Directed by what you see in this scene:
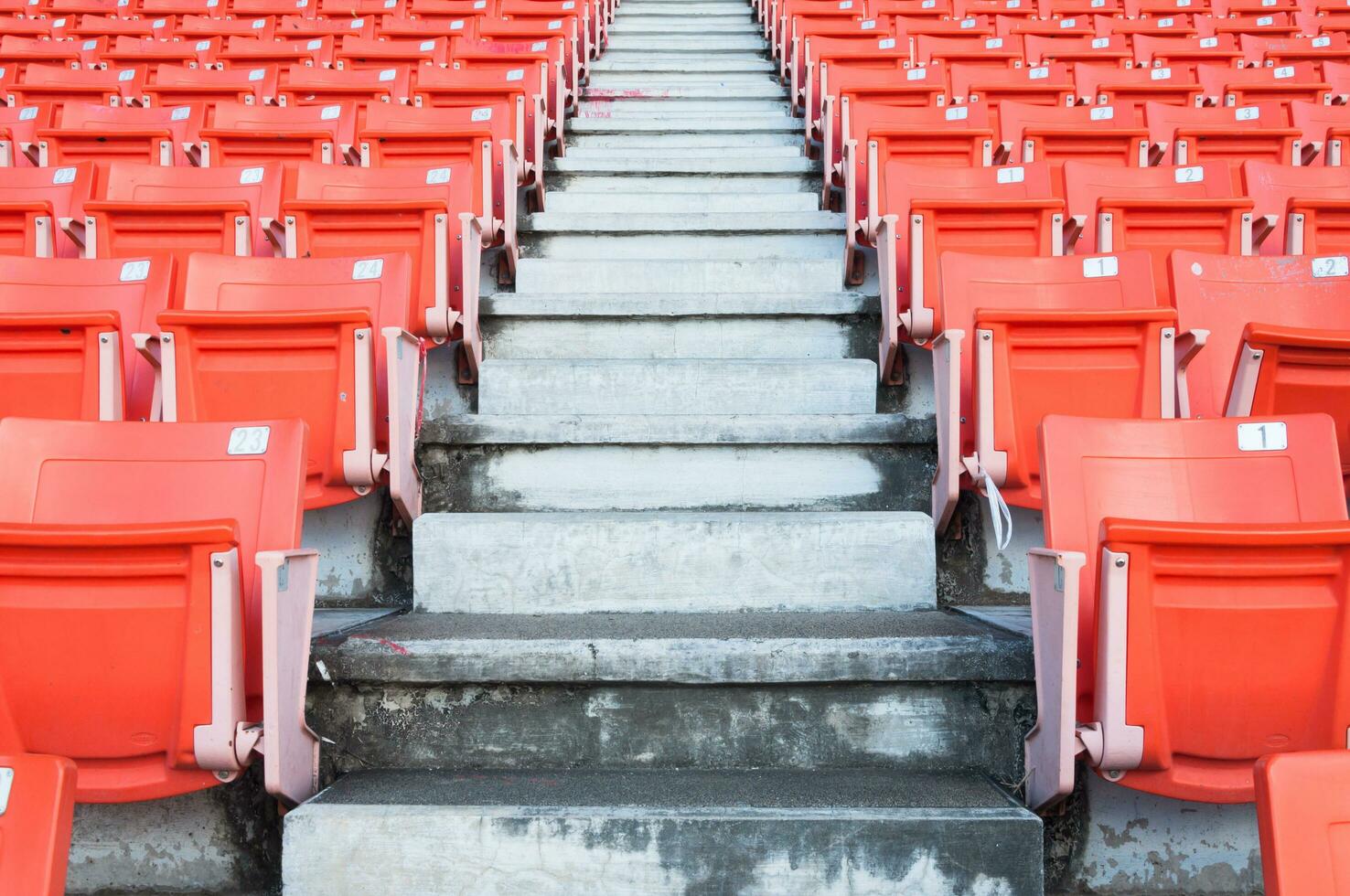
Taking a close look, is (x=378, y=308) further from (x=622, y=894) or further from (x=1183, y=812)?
(x=1183, y=812)

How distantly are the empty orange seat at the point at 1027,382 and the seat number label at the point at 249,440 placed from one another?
2.74ft

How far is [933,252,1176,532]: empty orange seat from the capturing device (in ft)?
4.36

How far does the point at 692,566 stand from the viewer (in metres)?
1.28

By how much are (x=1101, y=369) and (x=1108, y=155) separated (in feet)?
4.24

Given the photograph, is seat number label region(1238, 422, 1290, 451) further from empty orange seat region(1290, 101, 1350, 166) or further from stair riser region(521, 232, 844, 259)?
empty orange seat region(1290, 101, 1350, 166)

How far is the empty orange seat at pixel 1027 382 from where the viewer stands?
1.33m

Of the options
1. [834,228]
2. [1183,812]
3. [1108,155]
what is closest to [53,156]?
[834,228]

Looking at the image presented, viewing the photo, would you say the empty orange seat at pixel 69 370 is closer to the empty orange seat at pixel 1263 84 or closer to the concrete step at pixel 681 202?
the concrete step at pixel 681 202

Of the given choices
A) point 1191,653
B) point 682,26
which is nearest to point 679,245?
point 1191,653

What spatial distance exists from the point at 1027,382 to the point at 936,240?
0.49 meters

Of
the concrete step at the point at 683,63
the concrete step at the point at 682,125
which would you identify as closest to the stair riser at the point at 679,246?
the concrete step at the point at 682,125

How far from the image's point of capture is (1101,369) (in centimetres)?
137

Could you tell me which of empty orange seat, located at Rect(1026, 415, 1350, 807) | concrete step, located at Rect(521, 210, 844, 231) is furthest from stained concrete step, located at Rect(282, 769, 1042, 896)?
concrete step, located at Rect(521, 210, 844, 231)

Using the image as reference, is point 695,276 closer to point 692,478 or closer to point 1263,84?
point 692,478
